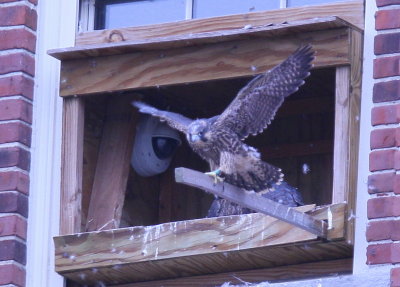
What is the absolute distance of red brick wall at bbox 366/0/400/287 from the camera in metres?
5.36

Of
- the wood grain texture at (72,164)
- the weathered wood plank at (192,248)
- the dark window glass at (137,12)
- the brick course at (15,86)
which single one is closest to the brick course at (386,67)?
the weathered wood plank at (192,248)

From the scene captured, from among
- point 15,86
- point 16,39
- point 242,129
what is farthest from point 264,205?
point 16,39

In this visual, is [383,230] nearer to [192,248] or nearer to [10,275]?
[192,248]

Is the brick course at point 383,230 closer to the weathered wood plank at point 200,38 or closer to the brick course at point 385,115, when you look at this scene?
the brick course at point 385,115

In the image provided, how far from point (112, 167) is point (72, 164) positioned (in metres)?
0.31

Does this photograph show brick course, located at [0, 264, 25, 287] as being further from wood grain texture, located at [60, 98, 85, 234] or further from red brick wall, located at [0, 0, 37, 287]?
wood grain texture, located at [60, 98, 85, 234]

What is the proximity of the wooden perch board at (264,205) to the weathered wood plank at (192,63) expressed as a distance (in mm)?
593

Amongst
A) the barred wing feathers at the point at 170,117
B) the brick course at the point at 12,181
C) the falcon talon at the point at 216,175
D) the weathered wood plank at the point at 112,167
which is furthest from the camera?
the weathered wood plank at the point at 112,167

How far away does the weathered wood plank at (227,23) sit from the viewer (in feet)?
18.7

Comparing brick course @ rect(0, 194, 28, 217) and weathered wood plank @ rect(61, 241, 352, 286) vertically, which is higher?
brick course @ rect(0, 194, 28, 217)

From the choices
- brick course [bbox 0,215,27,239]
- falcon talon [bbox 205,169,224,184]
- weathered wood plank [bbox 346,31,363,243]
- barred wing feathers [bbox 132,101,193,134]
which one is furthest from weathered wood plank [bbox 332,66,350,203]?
brick course [bbox 0,215,27,239]

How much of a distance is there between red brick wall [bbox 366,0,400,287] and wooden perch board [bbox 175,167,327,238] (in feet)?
0.63

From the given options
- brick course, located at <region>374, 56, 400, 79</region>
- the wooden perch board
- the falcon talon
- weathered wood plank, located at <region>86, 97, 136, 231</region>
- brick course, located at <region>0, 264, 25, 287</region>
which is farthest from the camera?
weathered wood plank, located at <region>86, 97, 136, 231</region>

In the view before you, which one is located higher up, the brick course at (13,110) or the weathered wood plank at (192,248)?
the brick course at (13,110)
